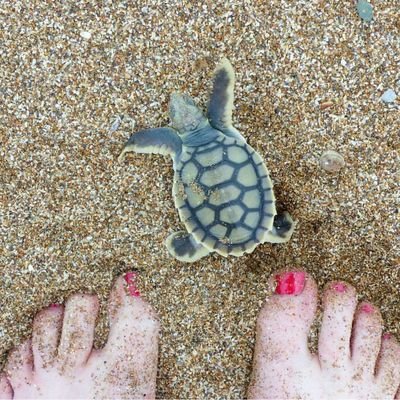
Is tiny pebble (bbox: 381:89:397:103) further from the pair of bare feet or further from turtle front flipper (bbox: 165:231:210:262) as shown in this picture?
turtle front flipper (bbox: 165:231:210:262)

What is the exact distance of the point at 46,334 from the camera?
2.24m

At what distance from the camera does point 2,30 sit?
2055 mm

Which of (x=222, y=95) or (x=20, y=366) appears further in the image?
(x=20, y=366)

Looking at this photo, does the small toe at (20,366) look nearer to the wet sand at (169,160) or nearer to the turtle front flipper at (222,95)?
the wet sand at (169,160)

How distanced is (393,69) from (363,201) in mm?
506

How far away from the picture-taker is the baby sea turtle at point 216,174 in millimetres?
1916

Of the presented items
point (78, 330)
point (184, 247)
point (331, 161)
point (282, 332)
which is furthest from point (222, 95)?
point (78, 330)

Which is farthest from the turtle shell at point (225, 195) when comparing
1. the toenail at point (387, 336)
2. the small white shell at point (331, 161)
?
the toenail at point (387, 336)

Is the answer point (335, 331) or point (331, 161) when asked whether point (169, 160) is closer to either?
point (331, 161)

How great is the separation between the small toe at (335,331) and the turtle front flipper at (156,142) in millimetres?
845

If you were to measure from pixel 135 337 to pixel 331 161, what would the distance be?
105 cm

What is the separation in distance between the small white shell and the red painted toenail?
1.44 feet

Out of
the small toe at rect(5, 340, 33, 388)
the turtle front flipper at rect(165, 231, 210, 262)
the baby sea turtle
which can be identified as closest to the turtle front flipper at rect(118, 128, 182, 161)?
the baby sea turtle

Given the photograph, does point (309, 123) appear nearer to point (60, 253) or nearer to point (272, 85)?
point (272, 85)
